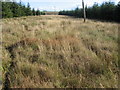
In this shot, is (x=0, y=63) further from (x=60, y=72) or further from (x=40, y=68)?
(x=60, y=72)

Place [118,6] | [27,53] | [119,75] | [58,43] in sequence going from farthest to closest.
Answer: [118,6] → [58,43] → [27,53] → [119,75]

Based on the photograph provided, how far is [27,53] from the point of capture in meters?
5.46

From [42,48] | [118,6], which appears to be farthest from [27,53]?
[118,6]

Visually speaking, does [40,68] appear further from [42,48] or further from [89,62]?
[42,48]

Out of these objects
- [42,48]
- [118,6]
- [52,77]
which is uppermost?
[118,6]

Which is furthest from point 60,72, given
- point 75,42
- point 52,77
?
point 75,42

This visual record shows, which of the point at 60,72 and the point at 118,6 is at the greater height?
the point at 118,6

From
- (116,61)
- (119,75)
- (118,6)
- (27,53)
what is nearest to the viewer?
(119,75)

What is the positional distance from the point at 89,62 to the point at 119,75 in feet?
2.96

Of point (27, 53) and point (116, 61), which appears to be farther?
point (27, 53)

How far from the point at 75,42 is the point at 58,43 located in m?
0.67

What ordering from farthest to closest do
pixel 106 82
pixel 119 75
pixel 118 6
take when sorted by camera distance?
pixel 118 6
pixel 119 75
pixel 106 82

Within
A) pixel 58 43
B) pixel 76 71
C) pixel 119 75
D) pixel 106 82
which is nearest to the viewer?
pixel 106 82

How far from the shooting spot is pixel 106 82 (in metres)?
3.09
